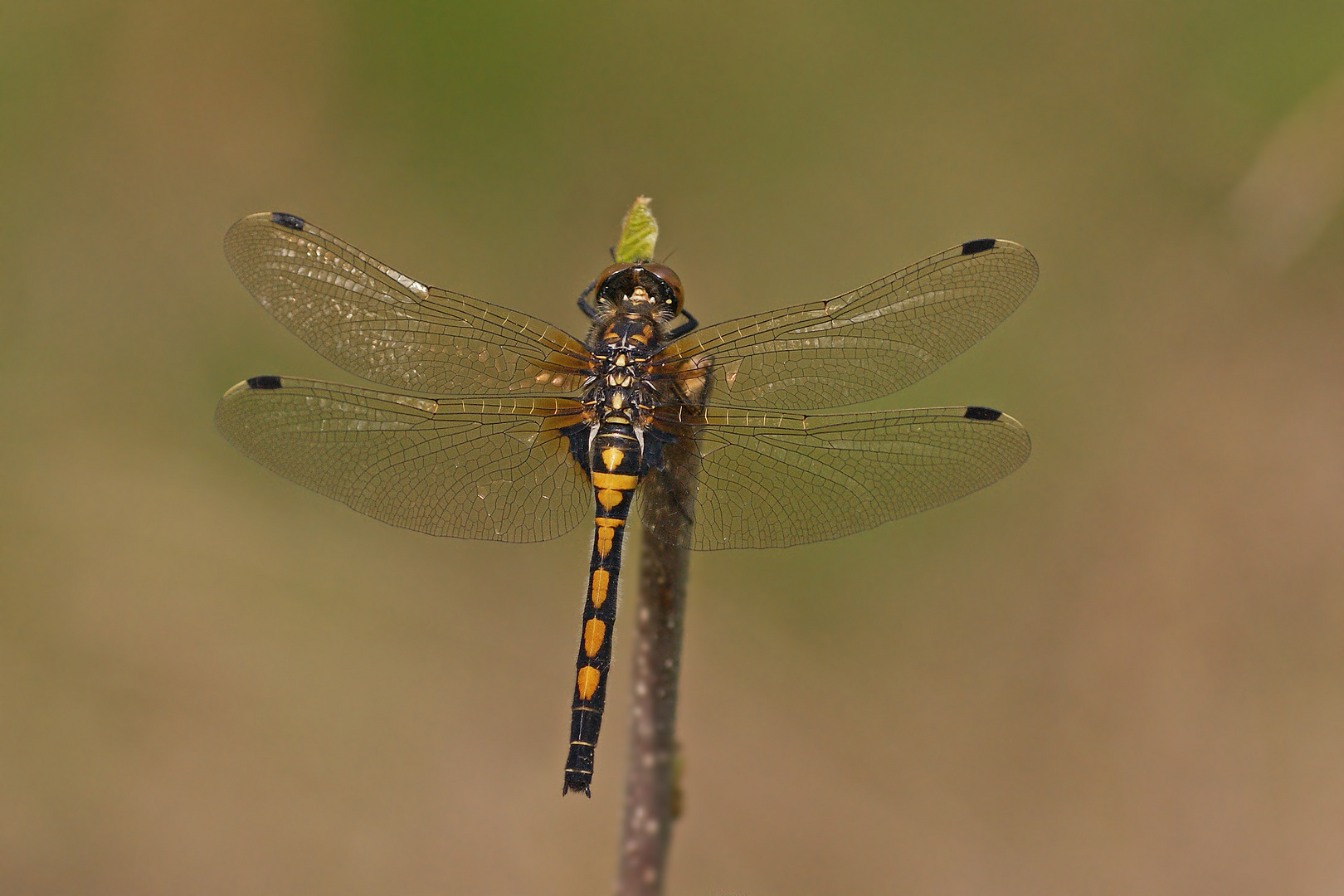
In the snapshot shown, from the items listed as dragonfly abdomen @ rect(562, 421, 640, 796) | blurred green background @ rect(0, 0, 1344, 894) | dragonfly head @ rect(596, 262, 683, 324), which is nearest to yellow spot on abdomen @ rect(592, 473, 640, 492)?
dragonfly abdomen @ rect(562, 421, 640, 796)

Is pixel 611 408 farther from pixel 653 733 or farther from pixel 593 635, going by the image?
pixel 653 733

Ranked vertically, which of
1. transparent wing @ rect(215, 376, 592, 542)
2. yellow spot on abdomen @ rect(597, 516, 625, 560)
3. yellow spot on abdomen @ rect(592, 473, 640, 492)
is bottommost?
yellow spot on abdomen @ rect(597, 516, 625, 560)

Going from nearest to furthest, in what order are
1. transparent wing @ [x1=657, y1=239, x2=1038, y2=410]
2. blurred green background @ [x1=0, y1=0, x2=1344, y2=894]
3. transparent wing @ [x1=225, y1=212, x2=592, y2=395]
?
transparent wing @ [x1=657, y1=239, x2=1038, y2=410], transparent wing @ [x1=225, y1=212, x2=592, y2=395], blurred green background @ [x1=0, y1=0, x2=1344, y2=894]

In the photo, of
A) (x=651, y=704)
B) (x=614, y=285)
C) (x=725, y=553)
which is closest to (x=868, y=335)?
(x=614, y=285)

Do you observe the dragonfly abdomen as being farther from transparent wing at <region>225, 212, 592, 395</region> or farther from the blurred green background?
the blurred green background

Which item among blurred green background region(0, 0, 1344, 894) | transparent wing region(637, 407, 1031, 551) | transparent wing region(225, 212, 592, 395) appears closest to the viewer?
transparent wing region(637, 407, 1031, 551)

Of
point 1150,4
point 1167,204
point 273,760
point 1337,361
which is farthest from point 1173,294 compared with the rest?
point 273,760

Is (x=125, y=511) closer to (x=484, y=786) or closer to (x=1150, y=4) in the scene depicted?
(x=484, y=786)

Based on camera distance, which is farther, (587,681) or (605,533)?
(605,533)

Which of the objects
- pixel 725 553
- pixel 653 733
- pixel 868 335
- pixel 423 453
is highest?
pixel 725 553
